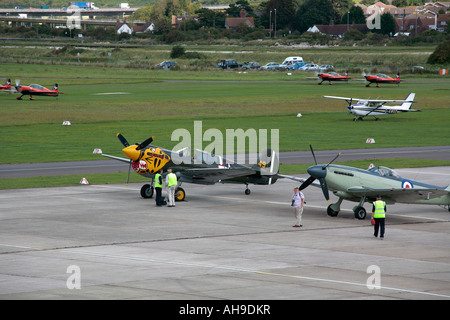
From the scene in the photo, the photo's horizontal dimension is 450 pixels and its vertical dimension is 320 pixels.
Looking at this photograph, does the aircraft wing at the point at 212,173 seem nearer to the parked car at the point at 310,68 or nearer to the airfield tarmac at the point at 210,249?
the airfield tarmac at the point at 210,249

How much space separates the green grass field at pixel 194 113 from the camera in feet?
179

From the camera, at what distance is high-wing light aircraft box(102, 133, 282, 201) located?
33125 millimetres

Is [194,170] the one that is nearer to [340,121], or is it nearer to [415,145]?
[415,145]

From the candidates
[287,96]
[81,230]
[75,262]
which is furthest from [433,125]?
[75,262]

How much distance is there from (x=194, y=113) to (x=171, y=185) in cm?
4293

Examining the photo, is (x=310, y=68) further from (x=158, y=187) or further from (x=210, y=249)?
(x=210, y=249)

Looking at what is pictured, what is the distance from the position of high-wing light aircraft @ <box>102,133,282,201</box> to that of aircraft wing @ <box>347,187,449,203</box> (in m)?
6.24

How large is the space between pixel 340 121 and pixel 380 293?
53.2m

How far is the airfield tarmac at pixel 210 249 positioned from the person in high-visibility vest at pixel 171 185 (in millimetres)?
480

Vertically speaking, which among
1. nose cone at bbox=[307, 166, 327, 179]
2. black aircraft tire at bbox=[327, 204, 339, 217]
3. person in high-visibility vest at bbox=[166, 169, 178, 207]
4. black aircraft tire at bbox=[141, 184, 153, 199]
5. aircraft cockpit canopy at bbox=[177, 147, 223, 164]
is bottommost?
black aircraft tire at bbox=[141, 184, 153, 199]

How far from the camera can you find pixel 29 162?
45188mm
